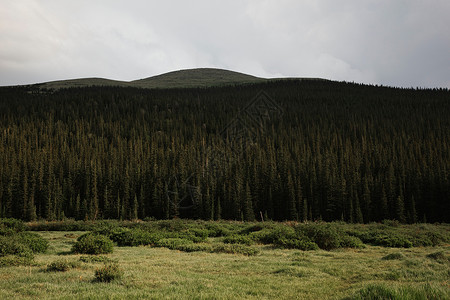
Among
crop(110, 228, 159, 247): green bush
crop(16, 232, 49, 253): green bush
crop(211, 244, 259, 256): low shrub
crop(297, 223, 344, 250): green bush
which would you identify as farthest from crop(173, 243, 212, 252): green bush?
crop(16, 232, 49, 253): green bush

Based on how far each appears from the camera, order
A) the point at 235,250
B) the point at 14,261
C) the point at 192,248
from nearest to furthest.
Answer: the point at 14,261
the point at 235,250
the point at 192,248

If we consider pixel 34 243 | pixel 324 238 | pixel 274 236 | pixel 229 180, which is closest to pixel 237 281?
pixel 324 238

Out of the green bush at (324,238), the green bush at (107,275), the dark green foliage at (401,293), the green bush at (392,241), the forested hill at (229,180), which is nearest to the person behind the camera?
the dark green foliage at (401,293)

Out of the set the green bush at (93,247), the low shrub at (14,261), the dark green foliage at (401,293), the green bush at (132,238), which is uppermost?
the dark green foliage at (401,293)

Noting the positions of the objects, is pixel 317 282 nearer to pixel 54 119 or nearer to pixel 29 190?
pixel 29 190

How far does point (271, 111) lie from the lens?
197 meters

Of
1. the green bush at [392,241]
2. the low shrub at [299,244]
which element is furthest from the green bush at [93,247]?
the green bush at [392,241]

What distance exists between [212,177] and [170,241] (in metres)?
63.8

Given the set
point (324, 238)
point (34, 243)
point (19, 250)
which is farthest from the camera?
point (324, 238)

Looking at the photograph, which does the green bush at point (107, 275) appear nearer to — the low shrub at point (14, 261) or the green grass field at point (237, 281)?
the green grass field at point (237, 281)

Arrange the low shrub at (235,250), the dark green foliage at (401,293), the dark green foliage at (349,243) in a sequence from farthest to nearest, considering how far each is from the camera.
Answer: the dark green foliage at (349,243) < the low shrub at (235,250) < the dark green foliage at (401,293)

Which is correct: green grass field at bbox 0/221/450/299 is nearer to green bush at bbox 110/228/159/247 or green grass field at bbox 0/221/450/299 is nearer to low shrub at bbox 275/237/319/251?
low shrub at bbox 275/237/319/251

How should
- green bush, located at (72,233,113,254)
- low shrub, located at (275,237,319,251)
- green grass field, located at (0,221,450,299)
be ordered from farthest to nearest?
1. low shrub, located at (275,237,319,251)
2. green bush, located at (72,233,113,254)
3. green grass field, located at (0,221,450,299)

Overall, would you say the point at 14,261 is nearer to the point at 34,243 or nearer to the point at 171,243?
the point at 34,243
